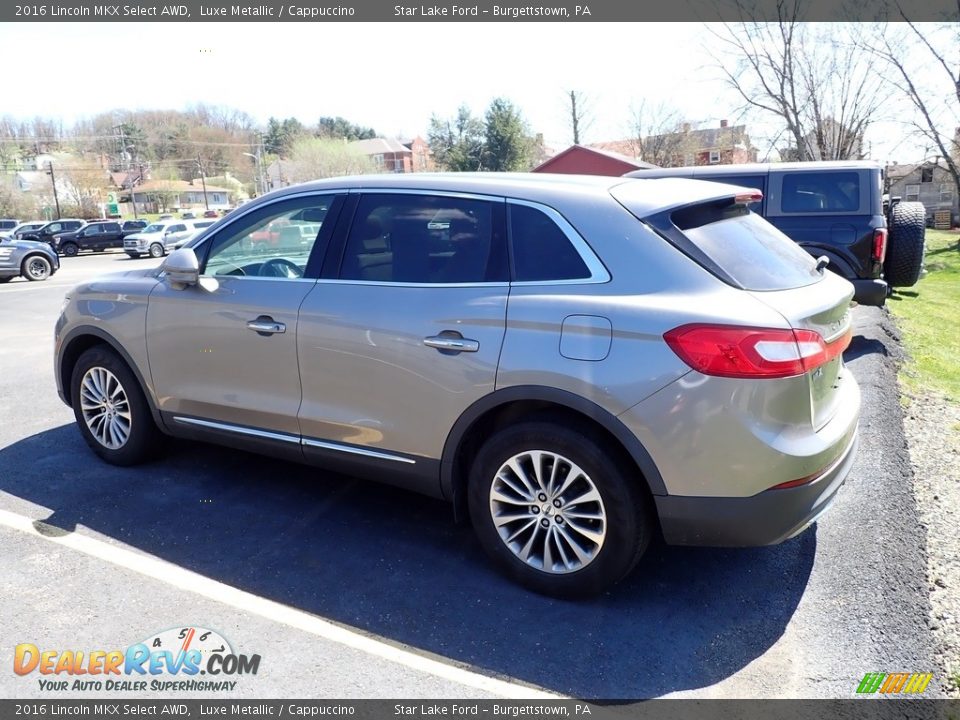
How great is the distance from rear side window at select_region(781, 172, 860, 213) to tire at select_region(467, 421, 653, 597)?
21.1 feet

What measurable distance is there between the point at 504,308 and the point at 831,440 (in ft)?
4.93

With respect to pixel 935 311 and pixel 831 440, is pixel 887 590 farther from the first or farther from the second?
pixel 935 311

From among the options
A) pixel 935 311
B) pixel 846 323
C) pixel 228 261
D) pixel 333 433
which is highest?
pixel 228 261

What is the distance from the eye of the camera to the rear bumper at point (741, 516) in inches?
113

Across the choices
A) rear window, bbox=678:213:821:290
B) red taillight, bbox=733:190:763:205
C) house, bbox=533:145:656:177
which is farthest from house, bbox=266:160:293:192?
rear window, bbox=678:213:821:290

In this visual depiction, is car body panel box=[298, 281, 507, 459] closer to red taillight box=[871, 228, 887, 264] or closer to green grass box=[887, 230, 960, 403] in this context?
green grass box=[887, 230, 960, 403]

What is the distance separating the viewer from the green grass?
6.55 meters

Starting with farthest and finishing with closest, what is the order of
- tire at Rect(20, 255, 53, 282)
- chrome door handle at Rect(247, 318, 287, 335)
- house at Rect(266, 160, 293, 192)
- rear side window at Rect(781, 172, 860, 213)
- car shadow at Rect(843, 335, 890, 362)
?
house at Rect(266, 160, 293, 192)
tire at Rect(20, 255, 53, 282)
rear side window at Rect(781, 172, 860, 213)
car shadow at Rect(843, 335, 890, 362)
chrome door handle at Rect(247, 318, 287, 335)

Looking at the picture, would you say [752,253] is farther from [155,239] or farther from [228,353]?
[155,239]

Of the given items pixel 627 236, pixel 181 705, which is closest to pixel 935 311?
pixel 627 236

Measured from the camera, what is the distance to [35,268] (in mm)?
20266

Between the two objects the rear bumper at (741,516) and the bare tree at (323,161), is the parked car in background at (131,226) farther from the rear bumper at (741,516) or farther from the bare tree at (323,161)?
the rear bumper at (741,516)

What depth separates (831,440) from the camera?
120 inches

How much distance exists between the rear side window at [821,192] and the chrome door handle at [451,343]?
637 centimetres
